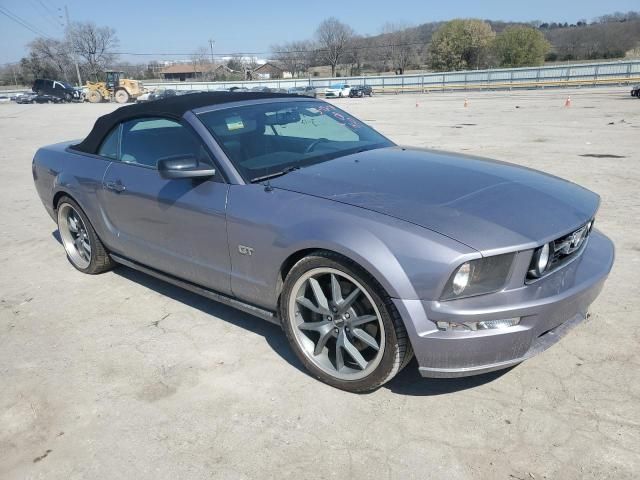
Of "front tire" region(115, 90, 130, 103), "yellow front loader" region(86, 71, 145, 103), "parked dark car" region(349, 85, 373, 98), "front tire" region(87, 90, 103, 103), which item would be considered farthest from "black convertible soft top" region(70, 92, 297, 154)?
"front tire" region(87, 90, 103, 103)

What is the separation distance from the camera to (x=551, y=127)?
1445cm

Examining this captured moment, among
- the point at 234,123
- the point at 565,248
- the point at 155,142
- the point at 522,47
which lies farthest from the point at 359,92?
the point at 565,248

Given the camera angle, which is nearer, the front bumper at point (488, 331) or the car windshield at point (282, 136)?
the front bumper at point (488, 331)

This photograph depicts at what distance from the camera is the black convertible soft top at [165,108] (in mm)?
3457

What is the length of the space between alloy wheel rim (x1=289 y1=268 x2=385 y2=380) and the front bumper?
0.23 meters

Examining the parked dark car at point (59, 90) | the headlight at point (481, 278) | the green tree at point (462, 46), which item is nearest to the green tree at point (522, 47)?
the green tree at point (462, 46)

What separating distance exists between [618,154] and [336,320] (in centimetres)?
886

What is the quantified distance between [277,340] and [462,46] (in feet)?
266

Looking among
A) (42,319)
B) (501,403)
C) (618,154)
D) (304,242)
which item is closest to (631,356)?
(501,403)

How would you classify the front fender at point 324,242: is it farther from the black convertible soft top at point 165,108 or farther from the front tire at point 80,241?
the front tire at point 80,241

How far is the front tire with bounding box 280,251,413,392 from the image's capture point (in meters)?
2.39

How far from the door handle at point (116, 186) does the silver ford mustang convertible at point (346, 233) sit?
0.03 meters

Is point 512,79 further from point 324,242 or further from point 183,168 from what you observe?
point 324,242

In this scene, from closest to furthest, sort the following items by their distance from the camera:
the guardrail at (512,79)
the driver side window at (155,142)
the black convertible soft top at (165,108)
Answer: the driver side window at (155,142), the black convertible soft top at (165,108), the guardrail at (512,79)
